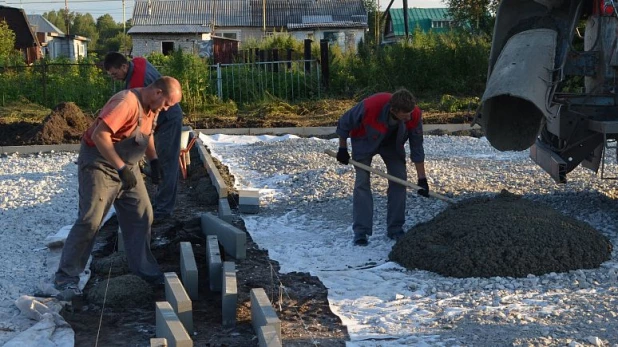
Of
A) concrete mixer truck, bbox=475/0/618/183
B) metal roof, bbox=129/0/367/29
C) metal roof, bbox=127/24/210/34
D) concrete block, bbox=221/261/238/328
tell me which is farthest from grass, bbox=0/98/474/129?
metal roof, bbox=129/0/367/29

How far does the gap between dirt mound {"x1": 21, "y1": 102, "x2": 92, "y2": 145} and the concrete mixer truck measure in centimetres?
958

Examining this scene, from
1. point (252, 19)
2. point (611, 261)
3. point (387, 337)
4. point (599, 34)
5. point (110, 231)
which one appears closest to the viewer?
point (387, 337)

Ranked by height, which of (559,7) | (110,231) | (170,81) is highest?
(559,7)

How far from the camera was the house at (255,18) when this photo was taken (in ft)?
146

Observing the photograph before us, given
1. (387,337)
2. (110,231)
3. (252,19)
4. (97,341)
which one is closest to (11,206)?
(110,231)

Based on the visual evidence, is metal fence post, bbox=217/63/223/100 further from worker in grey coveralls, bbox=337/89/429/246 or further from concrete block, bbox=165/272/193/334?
concrete block, bbox=165/272/193/334

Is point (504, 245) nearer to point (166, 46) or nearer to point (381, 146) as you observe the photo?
point (381, 146)

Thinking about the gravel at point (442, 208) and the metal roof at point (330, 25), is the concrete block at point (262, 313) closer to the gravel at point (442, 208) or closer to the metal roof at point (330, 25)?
the gravel at point (442, 208)

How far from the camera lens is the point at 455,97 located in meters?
20.7

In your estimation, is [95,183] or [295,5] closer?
[95,183]

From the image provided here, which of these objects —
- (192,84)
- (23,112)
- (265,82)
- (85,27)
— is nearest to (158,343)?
(192,84)

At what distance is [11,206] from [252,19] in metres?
41.8

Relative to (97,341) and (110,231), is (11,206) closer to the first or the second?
(110,231)

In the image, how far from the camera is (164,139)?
8.20 m
